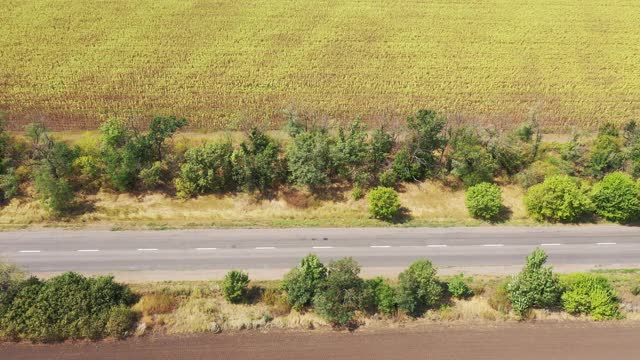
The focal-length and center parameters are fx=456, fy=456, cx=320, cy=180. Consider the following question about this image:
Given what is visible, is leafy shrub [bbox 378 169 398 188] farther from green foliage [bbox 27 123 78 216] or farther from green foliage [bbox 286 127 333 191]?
green foliage [bbox 27 123 78 216]

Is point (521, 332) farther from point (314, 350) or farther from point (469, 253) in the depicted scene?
point (314, 350)

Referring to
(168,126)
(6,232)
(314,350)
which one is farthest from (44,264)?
(314,350)

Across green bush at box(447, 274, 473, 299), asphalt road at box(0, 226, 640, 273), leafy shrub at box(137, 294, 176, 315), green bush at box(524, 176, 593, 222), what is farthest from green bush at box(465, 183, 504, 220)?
leafy shrub at box(137, 294, 176, 315)

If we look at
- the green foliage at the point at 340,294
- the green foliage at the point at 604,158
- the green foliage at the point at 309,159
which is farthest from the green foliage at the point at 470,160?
the green foliage at the point at 340,294

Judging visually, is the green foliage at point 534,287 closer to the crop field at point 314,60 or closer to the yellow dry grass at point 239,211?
the yellow dry grass at point 239,211

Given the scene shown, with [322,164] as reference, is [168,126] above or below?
above
